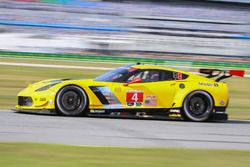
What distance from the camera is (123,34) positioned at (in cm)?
3622

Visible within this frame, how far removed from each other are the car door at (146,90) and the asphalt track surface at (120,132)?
0.38m

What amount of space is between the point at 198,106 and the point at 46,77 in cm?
1079

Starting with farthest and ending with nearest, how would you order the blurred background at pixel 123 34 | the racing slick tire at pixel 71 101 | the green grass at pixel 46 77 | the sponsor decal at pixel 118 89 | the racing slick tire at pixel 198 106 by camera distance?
1. the blurred background at pixel 123 34
2. the green grass at pixel 46 77
3. the racing slick tire at pixel 198 106
4. the sponsor decal at pixel 118 89
5. the racing slick tire at pixel 71 101

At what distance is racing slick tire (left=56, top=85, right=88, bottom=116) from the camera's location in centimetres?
1003

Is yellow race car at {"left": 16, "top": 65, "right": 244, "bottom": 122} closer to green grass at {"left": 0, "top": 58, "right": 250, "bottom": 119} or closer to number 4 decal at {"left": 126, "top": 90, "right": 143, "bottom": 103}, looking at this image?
number 4 decal at {"left": 126, "top": 90, "right": 143, "bottom": 103}

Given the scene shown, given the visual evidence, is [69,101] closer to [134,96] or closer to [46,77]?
[134,96]

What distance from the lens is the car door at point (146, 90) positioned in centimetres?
1034

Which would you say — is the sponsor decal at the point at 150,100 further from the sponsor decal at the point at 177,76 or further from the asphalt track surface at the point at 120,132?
the sponsor decal at the point at 177,76

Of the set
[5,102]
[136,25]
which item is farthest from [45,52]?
[5,102]

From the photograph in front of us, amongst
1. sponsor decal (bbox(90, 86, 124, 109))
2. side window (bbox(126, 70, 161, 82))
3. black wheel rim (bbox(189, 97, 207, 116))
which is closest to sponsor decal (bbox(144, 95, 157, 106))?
side window (bbox(126, 70, 161, 82))

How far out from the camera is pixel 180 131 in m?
8.95

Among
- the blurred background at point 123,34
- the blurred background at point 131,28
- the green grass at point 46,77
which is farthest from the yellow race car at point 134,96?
the blurred background at point 131,28

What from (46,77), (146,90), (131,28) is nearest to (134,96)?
(146,90)

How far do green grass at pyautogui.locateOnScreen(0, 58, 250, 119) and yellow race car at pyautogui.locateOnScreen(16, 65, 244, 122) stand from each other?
1.91 m
